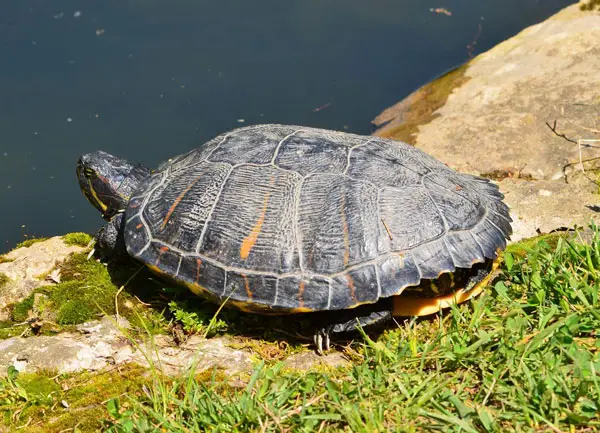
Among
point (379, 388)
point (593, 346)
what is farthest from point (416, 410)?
point (593, 346)

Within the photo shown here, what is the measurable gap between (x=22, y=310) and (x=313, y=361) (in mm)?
2385

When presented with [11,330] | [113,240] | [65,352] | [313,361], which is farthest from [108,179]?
[313,361]

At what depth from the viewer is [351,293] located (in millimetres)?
3945

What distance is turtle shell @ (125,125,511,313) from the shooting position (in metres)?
3.98

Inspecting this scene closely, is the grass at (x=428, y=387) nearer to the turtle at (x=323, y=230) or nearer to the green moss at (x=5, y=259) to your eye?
the turtle at (x=323, y=230)

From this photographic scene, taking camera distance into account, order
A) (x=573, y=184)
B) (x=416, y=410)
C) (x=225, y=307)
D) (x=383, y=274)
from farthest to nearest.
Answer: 1. (x=573, y=184)
2. (x=225, y=307)
3. (x=383, y=274)
4. (x=416, y=410)

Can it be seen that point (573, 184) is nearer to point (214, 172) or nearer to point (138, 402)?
point (214, 172)

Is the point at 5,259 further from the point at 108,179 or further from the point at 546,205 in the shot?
the point at 546,205

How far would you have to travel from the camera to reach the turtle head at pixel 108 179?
209 inches

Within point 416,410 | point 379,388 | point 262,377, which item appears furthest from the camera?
point 262,377

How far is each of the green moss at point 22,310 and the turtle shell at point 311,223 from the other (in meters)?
0.96

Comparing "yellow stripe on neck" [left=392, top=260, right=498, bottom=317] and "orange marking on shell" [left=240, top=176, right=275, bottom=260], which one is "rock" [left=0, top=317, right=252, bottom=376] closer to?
"orange marking on shell" [left=240, top=176, right=275, bottom=260]

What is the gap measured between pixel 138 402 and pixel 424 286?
6.53ft

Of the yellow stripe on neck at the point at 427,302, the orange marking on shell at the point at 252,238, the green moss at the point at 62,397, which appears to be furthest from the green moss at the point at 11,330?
the yellow stripe on neck at the point at 427,302
